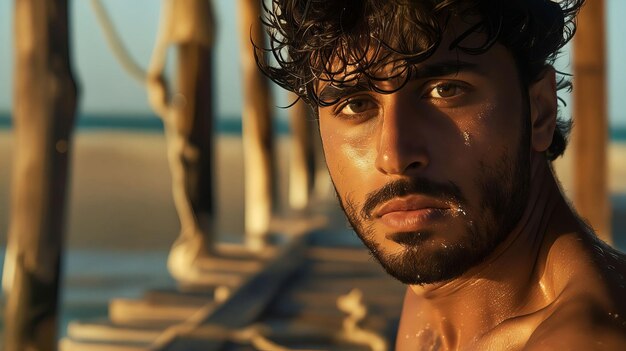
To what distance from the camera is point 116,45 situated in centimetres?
756

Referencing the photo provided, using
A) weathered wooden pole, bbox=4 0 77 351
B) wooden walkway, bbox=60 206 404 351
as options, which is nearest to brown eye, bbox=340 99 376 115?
weathered wooden pole, bbox=4 0 77 351

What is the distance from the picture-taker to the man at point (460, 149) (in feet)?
4.92

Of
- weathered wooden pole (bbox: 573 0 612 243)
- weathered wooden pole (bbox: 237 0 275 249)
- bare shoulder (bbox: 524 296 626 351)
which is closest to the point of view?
bare shoulder (bbox: 524 296 626 351)

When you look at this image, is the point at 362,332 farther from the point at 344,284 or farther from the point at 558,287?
the point at 558,287

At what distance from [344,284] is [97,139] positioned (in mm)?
37242

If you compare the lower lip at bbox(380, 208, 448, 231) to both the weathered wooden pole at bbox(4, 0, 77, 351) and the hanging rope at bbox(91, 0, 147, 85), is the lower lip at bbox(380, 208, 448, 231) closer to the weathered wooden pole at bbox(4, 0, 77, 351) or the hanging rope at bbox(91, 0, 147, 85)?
the weathered wooden pole at bbox(4, 0, 77, 351)

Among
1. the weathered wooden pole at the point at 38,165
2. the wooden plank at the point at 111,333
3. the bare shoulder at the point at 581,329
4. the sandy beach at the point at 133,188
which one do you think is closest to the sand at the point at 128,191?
the sandy beach at the point at 133,188

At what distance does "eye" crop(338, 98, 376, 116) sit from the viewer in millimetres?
1593

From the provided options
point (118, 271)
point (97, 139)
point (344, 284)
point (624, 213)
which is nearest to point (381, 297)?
point (344, 284)

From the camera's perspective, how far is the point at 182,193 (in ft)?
26.8

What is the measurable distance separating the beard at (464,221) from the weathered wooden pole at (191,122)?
18.8 ft

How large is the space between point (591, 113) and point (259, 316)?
2457 millimetres

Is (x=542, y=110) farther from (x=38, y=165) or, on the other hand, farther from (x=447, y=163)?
(x=38, y=165)

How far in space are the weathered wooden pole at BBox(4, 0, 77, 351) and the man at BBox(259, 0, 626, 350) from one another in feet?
9.13
